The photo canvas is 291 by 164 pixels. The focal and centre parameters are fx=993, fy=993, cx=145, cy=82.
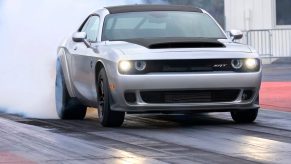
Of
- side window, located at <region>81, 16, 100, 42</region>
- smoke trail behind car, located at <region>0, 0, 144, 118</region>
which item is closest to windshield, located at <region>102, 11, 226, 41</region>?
side window, located at <region>81, 16, 100, 42</region>

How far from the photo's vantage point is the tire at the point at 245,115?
12023 millimetres

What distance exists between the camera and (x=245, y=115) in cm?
1210

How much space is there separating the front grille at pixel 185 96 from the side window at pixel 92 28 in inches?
60.4

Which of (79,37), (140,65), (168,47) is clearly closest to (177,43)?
(168,47)

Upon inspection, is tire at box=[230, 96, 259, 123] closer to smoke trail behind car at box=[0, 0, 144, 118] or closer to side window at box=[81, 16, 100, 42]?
side window at box=[81, 16, 100, 42]

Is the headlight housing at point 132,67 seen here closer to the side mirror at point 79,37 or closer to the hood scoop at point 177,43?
the hood scoop at point 177,43

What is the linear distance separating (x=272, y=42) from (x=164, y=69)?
17789mm

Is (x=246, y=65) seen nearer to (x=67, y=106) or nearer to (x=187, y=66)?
(x=187, y=66)

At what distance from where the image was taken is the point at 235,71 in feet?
37.8

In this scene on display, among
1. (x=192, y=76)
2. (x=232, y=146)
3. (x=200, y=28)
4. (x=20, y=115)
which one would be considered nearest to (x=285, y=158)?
(x=232, y=146)

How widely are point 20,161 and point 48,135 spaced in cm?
208

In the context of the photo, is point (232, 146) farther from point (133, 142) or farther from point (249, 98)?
point (249, 98)

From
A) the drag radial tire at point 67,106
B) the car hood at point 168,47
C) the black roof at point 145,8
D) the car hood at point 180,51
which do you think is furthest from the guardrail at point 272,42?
the car hood at point 180,51

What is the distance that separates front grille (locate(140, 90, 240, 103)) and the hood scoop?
57 cm
